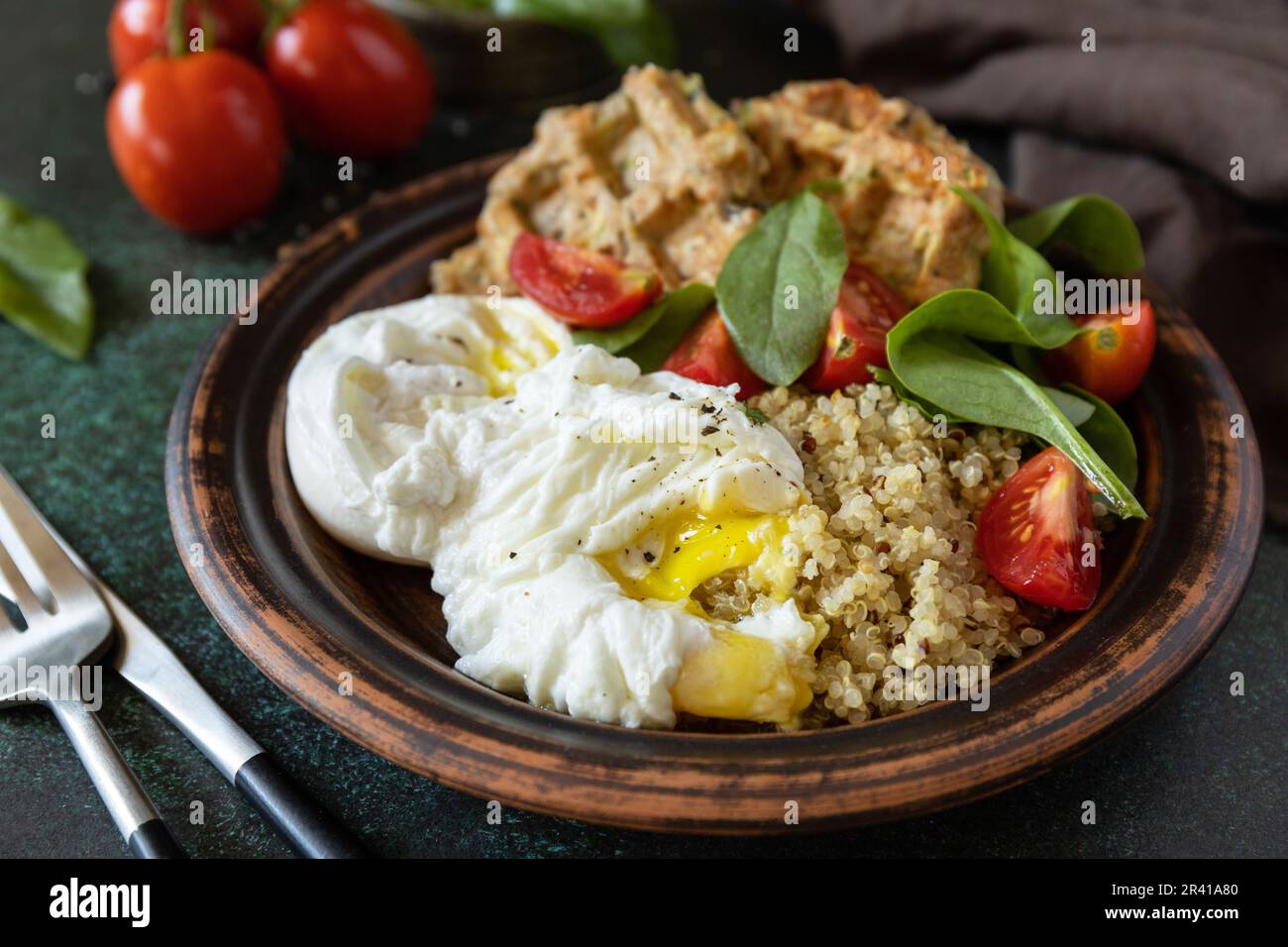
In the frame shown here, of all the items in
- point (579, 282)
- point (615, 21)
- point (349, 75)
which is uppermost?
point (615, 21)

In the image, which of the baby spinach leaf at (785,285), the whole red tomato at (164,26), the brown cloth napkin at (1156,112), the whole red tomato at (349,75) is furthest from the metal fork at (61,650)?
the brown cloth napkin at (1156,112)

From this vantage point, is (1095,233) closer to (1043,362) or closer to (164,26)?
(1043,362)

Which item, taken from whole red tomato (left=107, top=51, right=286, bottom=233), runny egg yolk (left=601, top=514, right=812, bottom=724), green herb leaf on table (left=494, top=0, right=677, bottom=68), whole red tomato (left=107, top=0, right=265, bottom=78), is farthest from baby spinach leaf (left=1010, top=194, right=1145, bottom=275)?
whole red tomato (left=107, top=0, right=265, bottom=78)

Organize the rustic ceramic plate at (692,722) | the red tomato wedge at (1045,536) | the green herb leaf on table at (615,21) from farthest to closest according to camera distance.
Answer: the green herb leaf on table at (615,21)
the red tomato wedge at (1045,536)
the rustic ceramic plate at (692,722)

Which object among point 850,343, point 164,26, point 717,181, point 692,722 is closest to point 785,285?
point 850,343

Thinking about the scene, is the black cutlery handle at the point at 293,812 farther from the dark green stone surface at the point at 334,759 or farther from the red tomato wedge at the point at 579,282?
the red tomato wedge at the point at 579,282

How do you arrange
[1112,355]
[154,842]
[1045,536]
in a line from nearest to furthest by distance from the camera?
[154,842]
[1045,536]
[1112,355]

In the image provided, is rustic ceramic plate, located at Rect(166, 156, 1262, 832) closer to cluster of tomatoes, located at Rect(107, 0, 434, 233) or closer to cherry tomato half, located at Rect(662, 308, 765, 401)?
cherry tomato half, located at Rect(662, 308, 765, 401)
